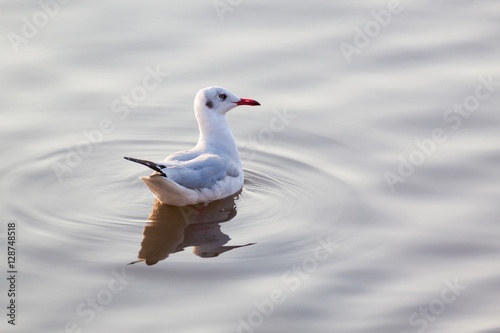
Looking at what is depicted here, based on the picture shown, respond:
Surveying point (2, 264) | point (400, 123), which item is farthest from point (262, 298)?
point (400, 123)

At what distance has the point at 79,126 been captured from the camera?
11039mm

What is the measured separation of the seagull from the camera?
917 centimetres

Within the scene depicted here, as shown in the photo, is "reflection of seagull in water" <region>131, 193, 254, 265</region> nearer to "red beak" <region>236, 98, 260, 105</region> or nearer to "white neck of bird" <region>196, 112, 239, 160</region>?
"white neck of bird" <region>196, 112, 239, 160</region>

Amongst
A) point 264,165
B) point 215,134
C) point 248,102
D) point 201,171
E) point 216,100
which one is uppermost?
point 216,100

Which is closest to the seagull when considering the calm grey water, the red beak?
the red beak

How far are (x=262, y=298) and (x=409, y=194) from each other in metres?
2.74

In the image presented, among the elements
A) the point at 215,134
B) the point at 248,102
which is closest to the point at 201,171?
the point at 215,134

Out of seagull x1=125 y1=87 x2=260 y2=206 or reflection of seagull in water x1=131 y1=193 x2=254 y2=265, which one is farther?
seagull x1=125 y1=87 x2=260 y2=206

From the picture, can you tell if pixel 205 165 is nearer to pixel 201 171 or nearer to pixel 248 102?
pixel 201 171

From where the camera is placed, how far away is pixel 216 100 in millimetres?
10422

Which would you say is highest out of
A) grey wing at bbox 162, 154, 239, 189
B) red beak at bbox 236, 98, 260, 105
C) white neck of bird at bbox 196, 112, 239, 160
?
red beak at bbox 236, 98, 260, 105

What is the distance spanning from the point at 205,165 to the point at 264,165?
1.16 m

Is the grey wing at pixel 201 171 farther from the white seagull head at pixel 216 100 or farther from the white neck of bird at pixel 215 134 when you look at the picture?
the white seagull head at pixel 216 100

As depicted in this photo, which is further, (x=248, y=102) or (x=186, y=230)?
(x=248, y=102)
